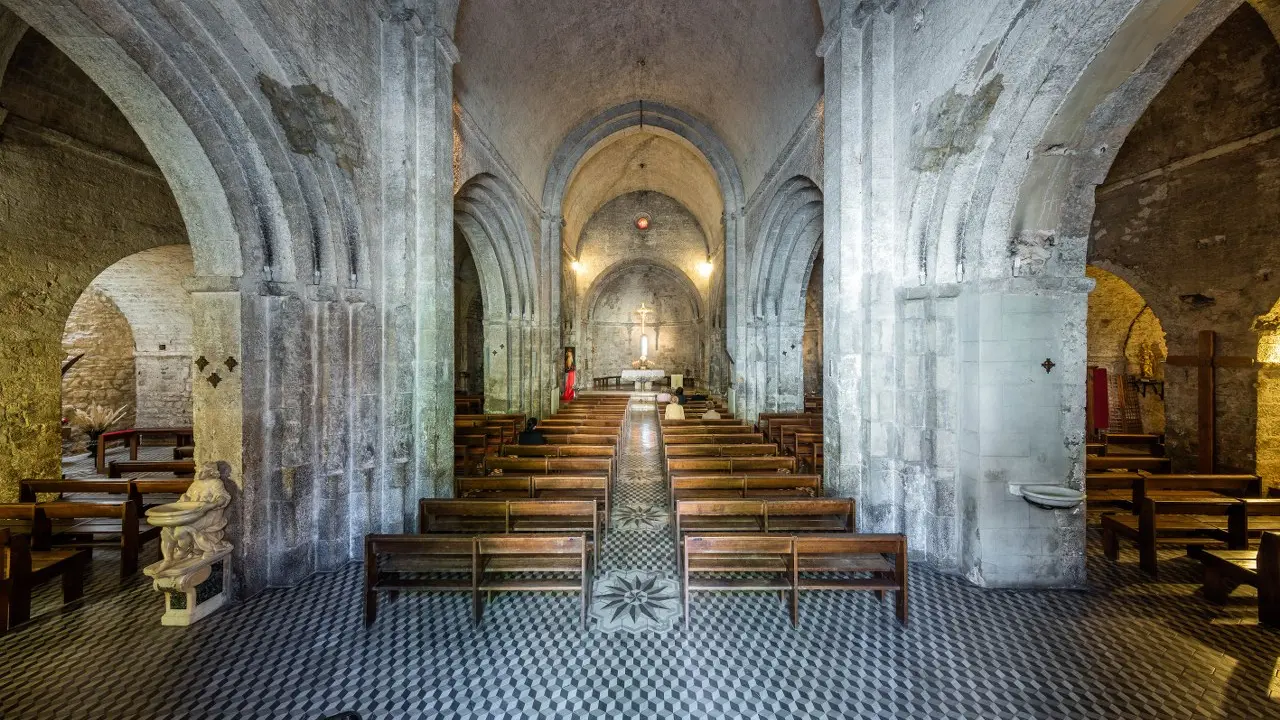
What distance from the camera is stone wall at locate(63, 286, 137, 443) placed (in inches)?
414

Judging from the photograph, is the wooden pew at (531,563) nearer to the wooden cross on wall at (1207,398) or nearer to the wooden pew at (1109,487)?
the wooden pew at (1109,487)

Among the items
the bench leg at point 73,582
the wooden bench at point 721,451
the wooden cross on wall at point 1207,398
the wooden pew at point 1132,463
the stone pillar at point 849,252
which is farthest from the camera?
the wooden cross on wall at point 1207,398

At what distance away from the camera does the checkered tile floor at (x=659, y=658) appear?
301cm

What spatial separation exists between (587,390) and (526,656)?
2012cm

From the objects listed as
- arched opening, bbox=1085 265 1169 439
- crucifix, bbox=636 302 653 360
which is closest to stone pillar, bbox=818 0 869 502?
arched opening, bbox=1085 265 1169 439

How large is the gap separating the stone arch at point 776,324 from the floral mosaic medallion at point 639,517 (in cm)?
656

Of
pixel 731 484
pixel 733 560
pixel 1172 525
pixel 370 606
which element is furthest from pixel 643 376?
pixel 370 606

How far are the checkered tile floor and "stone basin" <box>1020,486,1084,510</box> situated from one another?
2.97ft

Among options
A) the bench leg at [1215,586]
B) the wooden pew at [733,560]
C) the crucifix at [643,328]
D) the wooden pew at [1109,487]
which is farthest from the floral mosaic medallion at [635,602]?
the crucifix at [643,328]

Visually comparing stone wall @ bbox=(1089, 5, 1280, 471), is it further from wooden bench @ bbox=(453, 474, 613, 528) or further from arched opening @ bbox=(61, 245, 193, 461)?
arched opening @ bbox=(61, 245, 193, 461)

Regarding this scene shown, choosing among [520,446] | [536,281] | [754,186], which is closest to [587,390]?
[536,281]

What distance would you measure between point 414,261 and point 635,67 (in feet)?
32.4

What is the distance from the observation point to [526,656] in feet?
11.5

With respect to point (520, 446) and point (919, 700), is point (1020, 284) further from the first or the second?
point (520, 446)
